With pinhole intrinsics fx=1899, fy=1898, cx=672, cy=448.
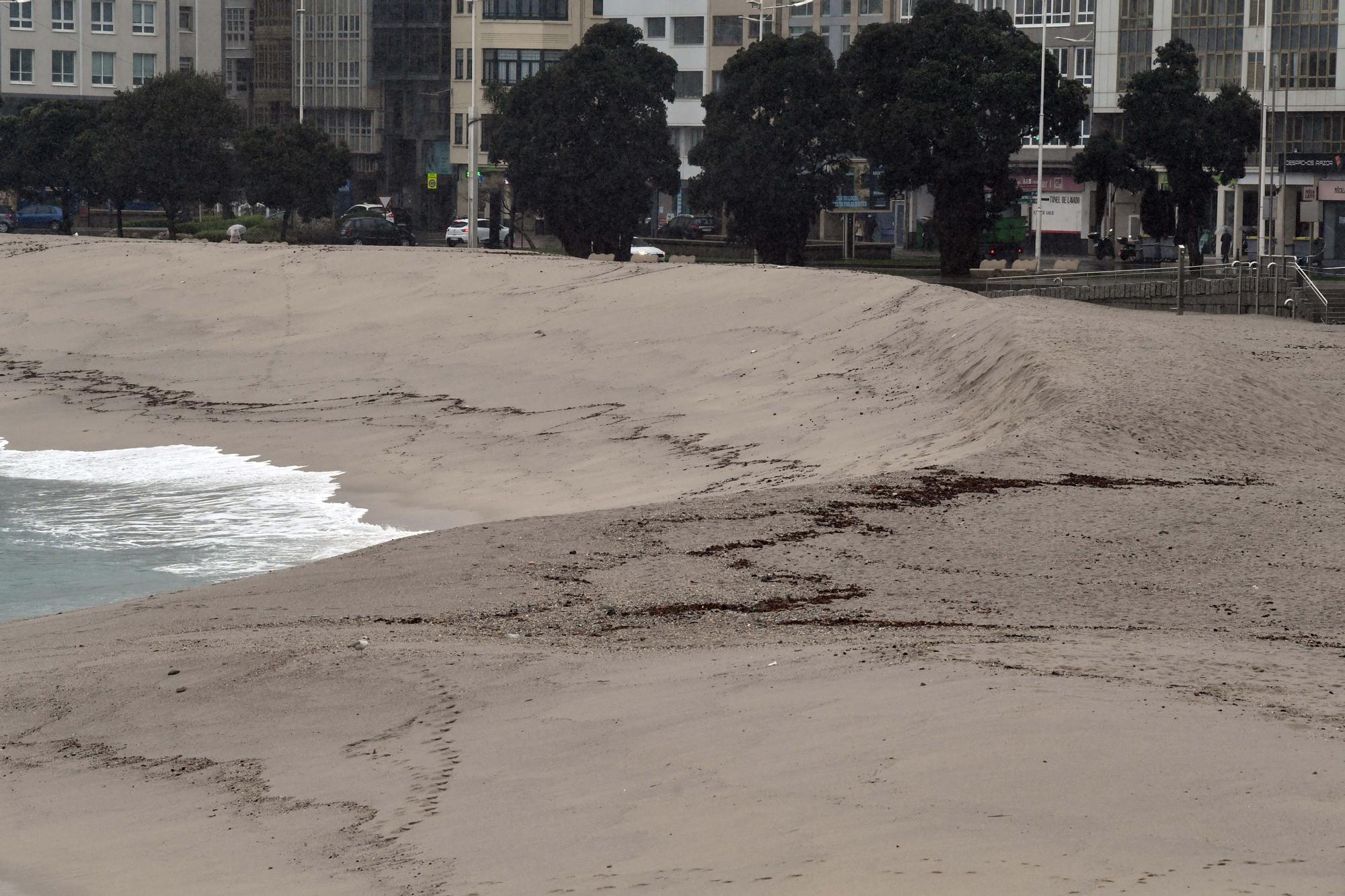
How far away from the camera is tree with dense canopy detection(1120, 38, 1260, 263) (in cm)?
6906

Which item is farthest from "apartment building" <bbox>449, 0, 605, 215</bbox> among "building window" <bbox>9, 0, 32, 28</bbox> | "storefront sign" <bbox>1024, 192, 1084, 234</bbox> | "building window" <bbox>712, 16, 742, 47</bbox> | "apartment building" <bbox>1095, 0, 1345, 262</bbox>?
"apartment building" <bbox>1095, 0, 1345, 262</bbox>

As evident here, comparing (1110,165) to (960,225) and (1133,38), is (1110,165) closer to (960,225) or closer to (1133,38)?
(960,225)

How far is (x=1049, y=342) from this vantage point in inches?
923

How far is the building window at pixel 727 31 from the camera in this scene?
9656cm

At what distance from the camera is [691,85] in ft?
319

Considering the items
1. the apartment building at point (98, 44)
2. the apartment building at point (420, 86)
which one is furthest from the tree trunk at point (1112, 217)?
the apartment building at point (98, 44)

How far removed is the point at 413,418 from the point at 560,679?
728 inches

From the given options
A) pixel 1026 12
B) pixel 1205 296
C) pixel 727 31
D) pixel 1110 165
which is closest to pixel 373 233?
pixel 1110 165

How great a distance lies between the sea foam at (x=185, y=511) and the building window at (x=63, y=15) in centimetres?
8196

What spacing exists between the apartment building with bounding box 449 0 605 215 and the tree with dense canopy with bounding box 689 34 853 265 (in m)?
31.8

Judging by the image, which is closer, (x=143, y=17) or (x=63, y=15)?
(x=63, y=15)

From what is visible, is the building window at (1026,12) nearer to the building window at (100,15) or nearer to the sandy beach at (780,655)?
the building window at (100,15)

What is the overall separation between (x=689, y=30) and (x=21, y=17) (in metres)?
36.3

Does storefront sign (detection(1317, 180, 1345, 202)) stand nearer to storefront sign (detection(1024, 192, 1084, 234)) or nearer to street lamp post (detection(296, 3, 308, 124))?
storefront sign (detection(1024, 192, 1084, 234))
